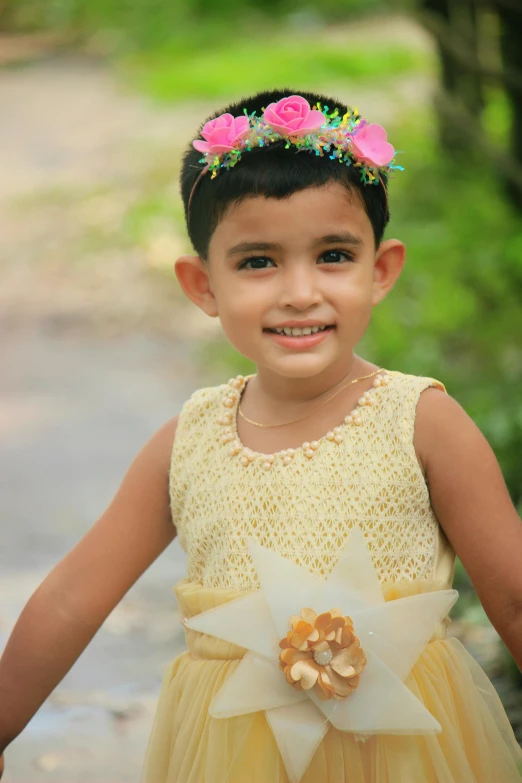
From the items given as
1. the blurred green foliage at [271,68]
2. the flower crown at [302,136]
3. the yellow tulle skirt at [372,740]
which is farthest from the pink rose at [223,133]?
the blurred green foliage at [271,68]

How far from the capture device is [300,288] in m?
1.81

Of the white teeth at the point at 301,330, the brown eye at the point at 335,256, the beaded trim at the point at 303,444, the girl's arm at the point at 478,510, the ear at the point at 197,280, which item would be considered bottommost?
the girl's arm at the point at 478,510

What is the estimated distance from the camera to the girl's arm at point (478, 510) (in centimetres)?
178

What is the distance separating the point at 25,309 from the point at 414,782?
521cm

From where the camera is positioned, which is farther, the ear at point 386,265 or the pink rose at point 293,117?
the ear at point 386,265

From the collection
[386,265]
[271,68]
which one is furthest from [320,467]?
[271,68]

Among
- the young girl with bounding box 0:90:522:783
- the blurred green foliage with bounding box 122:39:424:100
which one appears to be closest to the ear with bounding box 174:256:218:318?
the young girl with bounding box 0:90:522:783

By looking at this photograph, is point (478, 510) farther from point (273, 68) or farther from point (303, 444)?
point (273, 68)

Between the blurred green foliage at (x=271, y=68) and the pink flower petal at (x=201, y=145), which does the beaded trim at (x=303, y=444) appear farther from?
the blurred green foliage at (x=271, y=68)

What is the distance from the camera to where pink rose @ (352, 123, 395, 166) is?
185 cm

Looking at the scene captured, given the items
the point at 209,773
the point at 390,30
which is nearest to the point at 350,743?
the point at 209,773

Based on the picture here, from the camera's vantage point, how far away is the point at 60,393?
18.1ft

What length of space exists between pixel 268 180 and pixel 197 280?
0.92ft

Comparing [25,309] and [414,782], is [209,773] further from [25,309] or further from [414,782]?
[25,309]
